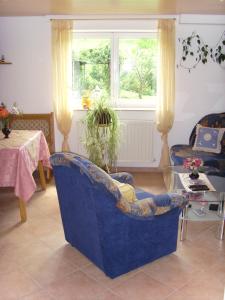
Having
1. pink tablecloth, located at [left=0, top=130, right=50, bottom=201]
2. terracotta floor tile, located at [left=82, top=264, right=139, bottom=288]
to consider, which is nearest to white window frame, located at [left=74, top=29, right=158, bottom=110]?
pink tablecloth, located at [left=0, top=130, right=50, bottom=201]

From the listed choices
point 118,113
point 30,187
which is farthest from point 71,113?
point 30,187

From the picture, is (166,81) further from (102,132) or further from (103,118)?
(102,132)

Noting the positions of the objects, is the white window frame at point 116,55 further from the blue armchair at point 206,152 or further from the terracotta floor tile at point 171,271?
the terracotta floor tile at point 171,271

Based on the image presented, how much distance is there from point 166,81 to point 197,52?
2.03 ft

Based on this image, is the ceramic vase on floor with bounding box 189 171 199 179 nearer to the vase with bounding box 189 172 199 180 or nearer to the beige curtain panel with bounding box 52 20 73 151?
the vase with bounding box 189 172 199 180

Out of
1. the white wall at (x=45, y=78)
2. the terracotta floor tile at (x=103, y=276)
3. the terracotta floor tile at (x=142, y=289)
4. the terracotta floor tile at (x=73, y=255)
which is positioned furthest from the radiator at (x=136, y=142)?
the terracotta floor tile at (x=142, y=289)

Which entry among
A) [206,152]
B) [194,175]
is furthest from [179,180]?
[206,152]

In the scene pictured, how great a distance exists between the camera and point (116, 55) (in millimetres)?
5102

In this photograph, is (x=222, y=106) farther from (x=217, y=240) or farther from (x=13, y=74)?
(x=13, y=74)

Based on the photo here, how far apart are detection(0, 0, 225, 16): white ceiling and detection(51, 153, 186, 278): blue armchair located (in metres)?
2.33

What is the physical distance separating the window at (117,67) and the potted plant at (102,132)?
43cm

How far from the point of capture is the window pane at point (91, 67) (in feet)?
16.8

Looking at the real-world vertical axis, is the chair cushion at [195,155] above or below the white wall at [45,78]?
below

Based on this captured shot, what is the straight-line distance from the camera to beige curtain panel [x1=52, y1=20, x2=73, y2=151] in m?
4.80
